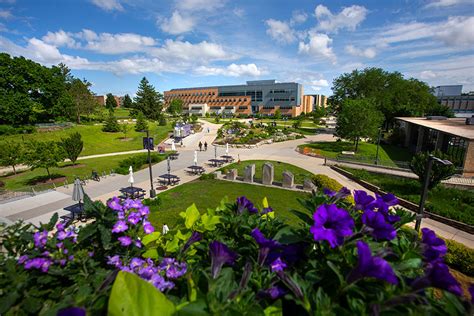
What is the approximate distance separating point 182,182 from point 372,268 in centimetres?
1849

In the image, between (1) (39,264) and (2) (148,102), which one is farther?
(2) (148,102)

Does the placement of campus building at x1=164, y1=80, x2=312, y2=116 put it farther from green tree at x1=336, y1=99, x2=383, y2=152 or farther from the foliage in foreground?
the foliage in foreground

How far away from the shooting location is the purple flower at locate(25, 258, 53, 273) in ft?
5.71

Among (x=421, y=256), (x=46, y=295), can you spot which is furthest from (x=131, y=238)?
(x=421, y=256)

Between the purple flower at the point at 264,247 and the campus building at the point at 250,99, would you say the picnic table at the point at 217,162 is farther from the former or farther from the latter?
the campus building at the point at 250,99

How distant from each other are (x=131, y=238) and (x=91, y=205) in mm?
469

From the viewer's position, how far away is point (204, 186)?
17.5 m

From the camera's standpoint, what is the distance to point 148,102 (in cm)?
7200

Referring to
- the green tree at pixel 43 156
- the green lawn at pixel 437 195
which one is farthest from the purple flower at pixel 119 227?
the green tree at pixel 43 156

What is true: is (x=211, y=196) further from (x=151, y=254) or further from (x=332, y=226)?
(x=332, y=226)

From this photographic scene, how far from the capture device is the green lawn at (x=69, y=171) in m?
19.8

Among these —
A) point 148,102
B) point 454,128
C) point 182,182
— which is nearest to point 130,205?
point 182,182

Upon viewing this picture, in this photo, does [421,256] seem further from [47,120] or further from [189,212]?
[47,120]

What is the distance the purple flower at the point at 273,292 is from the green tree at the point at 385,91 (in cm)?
5136
